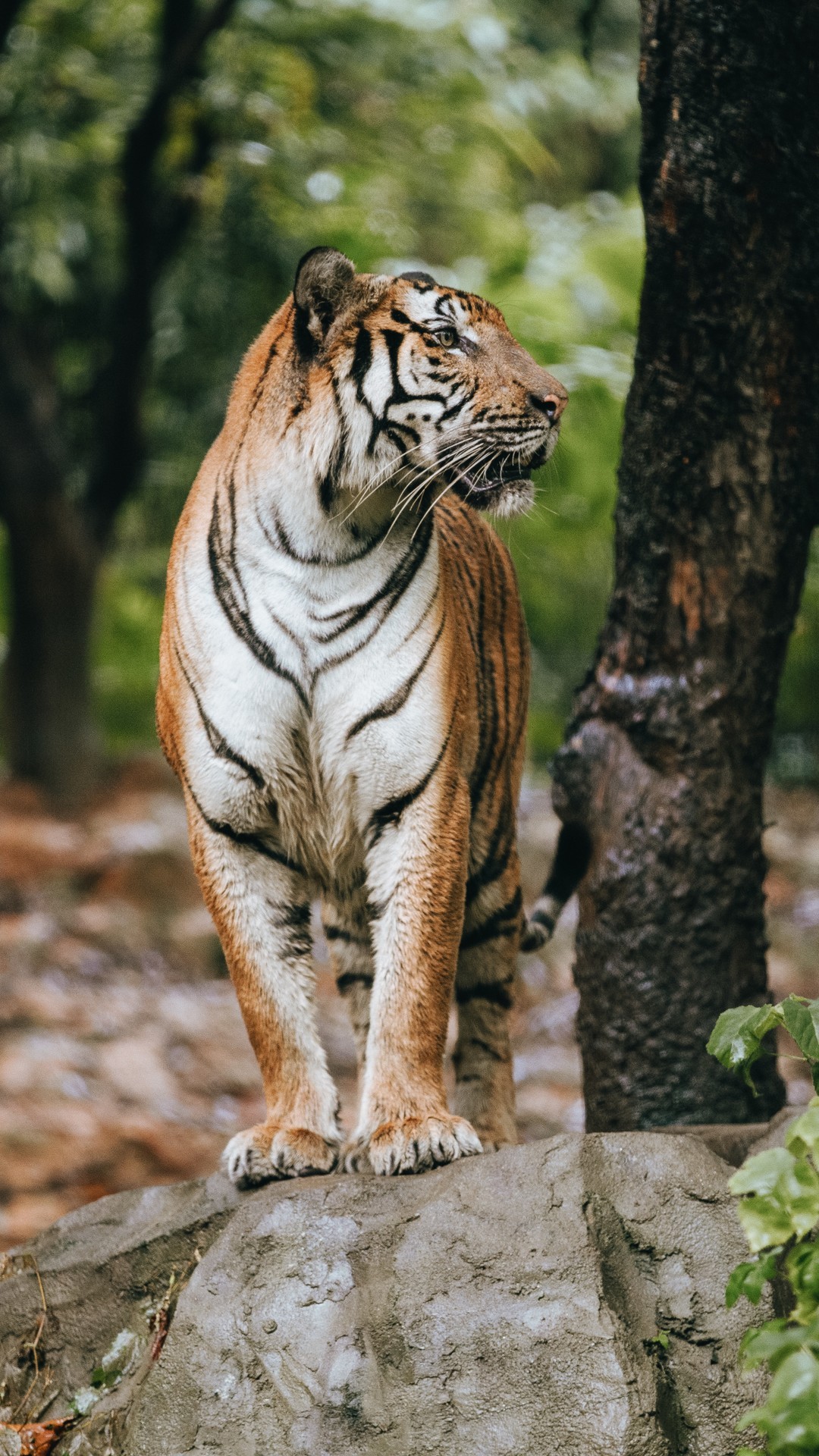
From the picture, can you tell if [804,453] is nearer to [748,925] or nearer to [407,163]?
[748,925]

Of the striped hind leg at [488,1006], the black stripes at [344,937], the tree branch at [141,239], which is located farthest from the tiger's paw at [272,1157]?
the tree branch at [141,239]

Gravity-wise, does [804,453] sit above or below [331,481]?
above

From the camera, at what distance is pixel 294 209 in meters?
8.32

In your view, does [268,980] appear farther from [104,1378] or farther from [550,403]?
[550,403]

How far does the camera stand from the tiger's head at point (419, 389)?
295 cm

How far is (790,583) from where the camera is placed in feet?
12.2

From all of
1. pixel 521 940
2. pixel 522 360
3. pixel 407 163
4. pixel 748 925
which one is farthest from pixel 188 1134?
pixel 407 163

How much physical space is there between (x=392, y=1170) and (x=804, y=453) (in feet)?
6.35

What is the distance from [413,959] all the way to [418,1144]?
1.16ft

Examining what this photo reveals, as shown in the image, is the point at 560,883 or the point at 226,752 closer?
the point at 226,752

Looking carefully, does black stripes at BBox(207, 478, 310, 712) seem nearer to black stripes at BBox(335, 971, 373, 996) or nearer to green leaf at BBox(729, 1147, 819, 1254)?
black stripes at BBox(335, 971, 373, 996)

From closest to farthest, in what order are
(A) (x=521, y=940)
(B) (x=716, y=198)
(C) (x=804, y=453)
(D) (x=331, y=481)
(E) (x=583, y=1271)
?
(E) (x=583, y=1271), (D) (x=331, y=481), (B) (x=716, y=198), (C) (x=804, y=453), (A) (x=521, y=940)

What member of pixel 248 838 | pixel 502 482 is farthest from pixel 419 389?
pixel 248 838

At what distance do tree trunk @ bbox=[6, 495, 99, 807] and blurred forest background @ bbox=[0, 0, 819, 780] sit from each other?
0.39 metres
